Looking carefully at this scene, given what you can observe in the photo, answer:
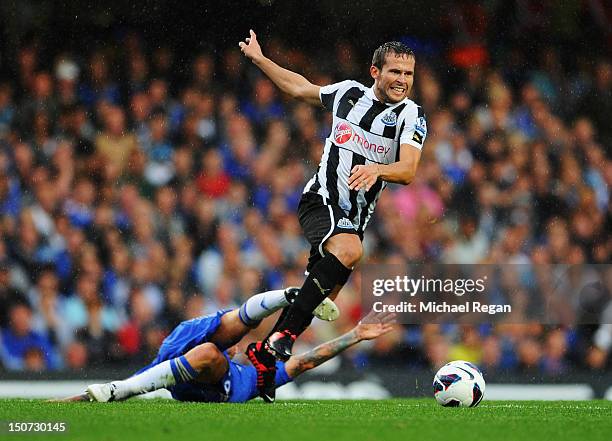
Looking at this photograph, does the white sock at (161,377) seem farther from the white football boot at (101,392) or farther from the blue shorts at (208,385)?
the blue shorts at (208,385)

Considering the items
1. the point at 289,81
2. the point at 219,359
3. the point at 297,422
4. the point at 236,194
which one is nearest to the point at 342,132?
the point at 289,81

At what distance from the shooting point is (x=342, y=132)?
24.5 ft

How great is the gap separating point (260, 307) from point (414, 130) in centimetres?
153

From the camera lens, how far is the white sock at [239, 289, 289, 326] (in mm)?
7324

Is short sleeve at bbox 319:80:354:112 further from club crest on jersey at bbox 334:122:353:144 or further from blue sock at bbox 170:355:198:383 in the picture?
blue sock at bbox 170:355:198:383

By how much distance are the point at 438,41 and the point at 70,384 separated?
243 inches

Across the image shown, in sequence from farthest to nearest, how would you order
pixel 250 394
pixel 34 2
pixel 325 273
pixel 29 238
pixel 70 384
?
pixel 34 2 < pixel 29 238 < pixel 70 384 < pixel 250 394 < pixel 325 273

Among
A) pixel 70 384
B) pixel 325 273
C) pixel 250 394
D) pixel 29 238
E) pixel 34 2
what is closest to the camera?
pixel 325 273

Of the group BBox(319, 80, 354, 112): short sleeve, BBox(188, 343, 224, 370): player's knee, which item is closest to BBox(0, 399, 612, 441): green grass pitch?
BBox(188, 343, 224, 370): player's knee

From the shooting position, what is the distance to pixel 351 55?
13.7m

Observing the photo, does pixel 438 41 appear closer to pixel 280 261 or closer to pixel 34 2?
pixel 280 261

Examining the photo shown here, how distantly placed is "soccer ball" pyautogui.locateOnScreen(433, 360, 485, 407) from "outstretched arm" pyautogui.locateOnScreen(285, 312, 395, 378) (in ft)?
1.64

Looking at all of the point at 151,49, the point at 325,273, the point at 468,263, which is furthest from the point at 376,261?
the point at 325,273

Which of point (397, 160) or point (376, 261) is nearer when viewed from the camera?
point (397, 160)
